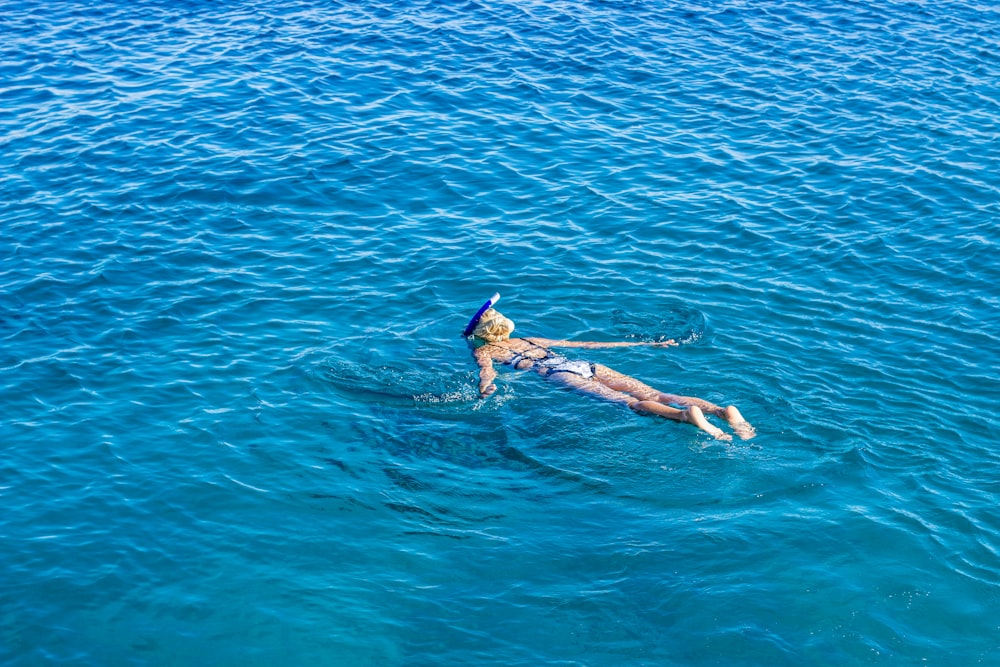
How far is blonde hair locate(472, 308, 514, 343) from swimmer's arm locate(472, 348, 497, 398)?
0.87 feet

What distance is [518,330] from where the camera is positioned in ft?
62.1

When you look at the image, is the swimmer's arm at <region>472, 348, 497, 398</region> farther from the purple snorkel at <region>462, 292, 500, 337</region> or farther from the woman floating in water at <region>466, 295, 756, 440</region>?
the purple snorkel at <region>462, 292, 500, 337</region>

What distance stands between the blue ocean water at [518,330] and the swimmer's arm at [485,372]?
23 cm

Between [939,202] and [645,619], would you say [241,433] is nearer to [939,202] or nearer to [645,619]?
[645,619]

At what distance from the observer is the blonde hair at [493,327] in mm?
17453

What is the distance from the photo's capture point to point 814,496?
562 inches

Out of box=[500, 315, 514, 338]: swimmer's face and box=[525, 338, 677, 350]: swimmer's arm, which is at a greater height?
box=[500, 315, 514, 338]: swimmer's face

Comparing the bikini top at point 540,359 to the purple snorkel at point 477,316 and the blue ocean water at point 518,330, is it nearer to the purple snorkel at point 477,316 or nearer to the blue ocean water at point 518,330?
the blue ocean water at point 518,330

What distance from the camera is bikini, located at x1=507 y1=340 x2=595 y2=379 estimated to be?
16.8 meters

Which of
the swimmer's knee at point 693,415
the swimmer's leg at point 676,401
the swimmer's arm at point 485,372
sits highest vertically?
the swimmer's knee at point 693,415

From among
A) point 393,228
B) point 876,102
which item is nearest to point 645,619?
point 393,228

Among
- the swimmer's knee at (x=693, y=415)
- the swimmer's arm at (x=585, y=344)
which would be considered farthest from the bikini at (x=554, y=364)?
the swimmer's knee at (x=693, y=415)

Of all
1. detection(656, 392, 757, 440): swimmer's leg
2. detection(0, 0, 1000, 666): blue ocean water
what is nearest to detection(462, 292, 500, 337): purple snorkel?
detection(0, 0, 1000, 666): blue ocean water

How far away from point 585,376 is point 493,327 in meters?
1.84
